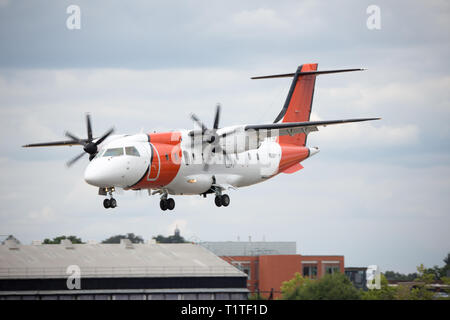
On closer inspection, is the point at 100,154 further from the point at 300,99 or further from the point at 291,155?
the point at 300,99

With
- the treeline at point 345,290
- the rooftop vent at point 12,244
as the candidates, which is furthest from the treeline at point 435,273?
the rooftop vent at point 12,244

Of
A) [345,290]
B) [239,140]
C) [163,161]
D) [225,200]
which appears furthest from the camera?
[345,290]

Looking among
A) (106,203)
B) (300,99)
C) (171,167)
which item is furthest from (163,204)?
(300,99)

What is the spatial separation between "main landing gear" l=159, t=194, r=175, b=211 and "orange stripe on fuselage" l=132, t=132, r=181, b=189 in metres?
1.17

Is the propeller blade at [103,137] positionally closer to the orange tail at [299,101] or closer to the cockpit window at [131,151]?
the cockpit window at [131,151]

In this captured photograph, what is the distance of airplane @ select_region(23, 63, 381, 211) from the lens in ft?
138

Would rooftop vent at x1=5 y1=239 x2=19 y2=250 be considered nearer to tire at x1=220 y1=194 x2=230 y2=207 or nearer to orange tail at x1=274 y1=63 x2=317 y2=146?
orange tail at x1=274 y1=63 x2=317 y2=146

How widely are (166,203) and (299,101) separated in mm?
12668

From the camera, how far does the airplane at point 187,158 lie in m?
41.9

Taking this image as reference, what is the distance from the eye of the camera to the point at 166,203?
149 ft

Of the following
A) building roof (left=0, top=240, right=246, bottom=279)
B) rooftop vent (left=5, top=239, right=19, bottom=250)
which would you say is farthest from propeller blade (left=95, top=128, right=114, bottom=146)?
rooftop vent (left=5, top=239, right=19, bottom=250)

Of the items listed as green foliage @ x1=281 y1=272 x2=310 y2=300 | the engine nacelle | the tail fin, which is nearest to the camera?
the engine nacelle

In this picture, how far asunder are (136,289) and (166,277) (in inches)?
126

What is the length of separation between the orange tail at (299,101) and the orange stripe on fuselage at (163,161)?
35.8 feet
